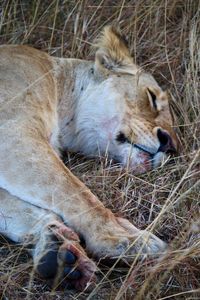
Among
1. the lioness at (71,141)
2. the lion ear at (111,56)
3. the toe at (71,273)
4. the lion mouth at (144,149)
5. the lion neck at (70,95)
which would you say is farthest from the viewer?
the lion ear at (111,56)

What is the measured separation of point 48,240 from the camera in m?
2.22

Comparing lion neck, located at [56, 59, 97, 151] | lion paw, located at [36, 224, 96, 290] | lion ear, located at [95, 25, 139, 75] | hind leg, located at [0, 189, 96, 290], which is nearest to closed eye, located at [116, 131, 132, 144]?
lion neck, located at [56, 59, 97, 151]

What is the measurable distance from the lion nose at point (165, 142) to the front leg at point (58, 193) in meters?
0.55

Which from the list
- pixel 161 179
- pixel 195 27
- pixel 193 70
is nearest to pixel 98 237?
pixel 161 179

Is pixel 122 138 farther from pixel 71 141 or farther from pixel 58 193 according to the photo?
pixel 58 193

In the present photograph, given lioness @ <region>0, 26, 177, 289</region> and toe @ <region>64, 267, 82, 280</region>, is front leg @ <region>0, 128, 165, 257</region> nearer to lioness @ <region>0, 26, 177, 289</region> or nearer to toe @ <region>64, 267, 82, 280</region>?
lioness @ <region>0, 26, 177, 289</region>

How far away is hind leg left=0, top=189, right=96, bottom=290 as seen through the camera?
209cm

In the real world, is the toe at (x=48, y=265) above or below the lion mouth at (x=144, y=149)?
above

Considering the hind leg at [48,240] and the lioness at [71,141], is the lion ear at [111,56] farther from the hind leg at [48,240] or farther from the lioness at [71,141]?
the hind leg at [48,240]

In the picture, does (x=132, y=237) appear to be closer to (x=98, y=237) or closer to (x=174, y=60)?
(x=98, y=237)

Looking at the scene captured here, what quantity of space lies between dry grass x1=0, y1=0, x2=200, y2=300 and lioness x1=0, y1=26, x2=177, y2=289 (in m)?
0.07

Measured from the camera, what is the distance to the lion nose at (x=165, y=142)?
9.53 feet

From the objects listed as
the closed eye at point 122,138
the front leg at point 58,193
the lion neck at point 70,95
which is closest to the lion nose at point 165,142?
the closed eye at point 122,138

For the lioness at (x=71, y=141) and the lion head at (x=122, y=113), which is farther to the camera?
the lion head at (x=122, y=113)
